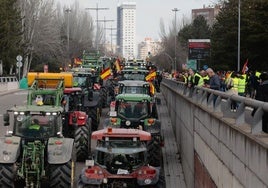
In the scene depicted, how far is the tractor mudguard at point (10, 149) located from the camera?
13.2m

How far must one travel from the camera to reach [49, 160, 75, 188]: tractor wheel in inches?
522

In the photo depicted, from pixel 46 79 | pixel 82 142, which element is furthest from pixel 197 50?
pixel 82 142

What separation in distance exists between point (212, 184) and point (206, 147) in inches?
50.8

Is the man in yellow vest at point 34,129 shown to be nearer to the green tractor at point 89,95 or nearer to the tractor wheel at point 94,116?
the green tractor at point 89,95

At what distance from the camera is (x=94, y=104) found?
26.7 metres

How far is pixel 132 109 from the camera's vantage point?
19.0 meters

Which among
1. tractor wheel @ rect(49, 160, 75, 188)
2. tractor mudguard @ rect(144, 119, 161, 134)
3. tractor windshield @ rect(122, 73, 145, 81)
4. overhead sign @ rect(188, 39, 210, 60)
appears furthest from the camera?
overhead sign @ rect(188, 39, 210, 60)

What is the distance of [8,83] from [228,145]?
65.5 metres

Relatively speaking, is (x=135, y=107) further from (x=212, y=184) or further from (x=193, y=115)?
(x=212, y=184)

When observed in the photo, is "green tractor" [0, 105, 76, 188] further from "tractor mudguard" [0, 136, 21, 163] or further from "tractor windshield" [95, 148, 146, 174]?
"tractor windshield" [95, 148, 146, 174]

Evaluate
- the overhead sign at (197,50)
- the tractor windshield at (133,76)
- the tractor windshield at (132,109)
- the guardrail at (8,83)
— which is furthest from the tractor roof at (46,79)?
the guardrail at (8,83)

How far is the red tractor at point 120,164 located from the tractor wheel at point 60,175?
1418 millimetres

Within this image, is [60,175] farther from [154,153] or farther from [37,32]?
[37,32]

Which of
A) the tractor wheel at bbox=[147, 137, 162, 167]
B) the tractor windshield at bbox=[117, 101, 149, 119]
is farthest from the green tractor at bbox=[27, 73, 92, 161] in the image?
the tractor wheel at bbox=[147, 137, 162, 167]
